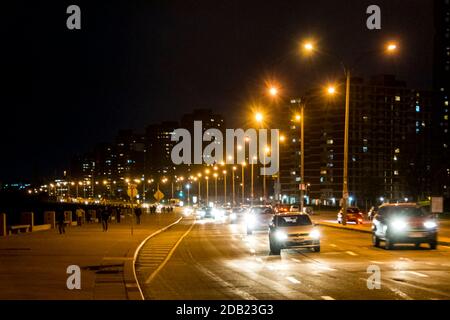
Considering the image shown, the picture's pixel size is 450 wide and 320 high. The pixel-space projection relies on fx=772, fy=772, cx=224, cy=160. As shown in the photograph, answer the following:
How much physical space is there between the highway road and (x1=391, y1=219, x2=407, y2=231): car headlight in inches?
33.7

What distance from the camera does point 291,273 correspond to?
20.7 meters

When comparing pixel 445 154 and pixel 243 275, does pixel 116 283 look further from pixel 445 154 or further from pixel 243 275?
pixel 445 154

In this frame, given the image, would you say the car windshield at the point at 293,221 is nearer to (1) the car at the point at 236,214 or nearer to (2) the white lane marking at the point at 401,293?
(2) the white lane marking at the point at 401,293

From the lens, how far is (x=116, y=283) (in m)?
17.8

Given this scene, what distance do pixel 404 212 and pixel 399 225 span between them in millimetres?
1128

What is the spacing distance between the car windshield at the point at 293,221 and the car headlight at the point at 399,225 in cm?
324

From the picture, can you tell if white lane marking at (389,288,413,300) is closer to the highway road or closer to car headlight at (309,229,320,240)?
the highway road

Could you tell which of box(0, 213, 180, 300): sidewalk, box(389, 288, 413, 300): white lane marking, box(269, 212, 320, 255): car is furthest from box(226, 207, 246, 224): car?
box(389, 288, 413, 300): white lane marking

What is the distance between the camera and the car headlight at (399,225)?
29.8 meters

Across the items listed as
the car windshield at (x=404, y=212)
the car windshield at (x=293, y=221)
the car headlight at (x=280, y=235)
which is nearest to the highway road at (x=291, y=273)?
the car headlight at (x=280, y=235)

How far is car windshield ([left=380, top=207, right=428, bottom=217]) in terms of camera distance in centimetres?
3059

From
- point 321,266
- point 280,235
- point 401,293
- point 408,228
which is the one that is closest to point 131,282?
point 401,293
